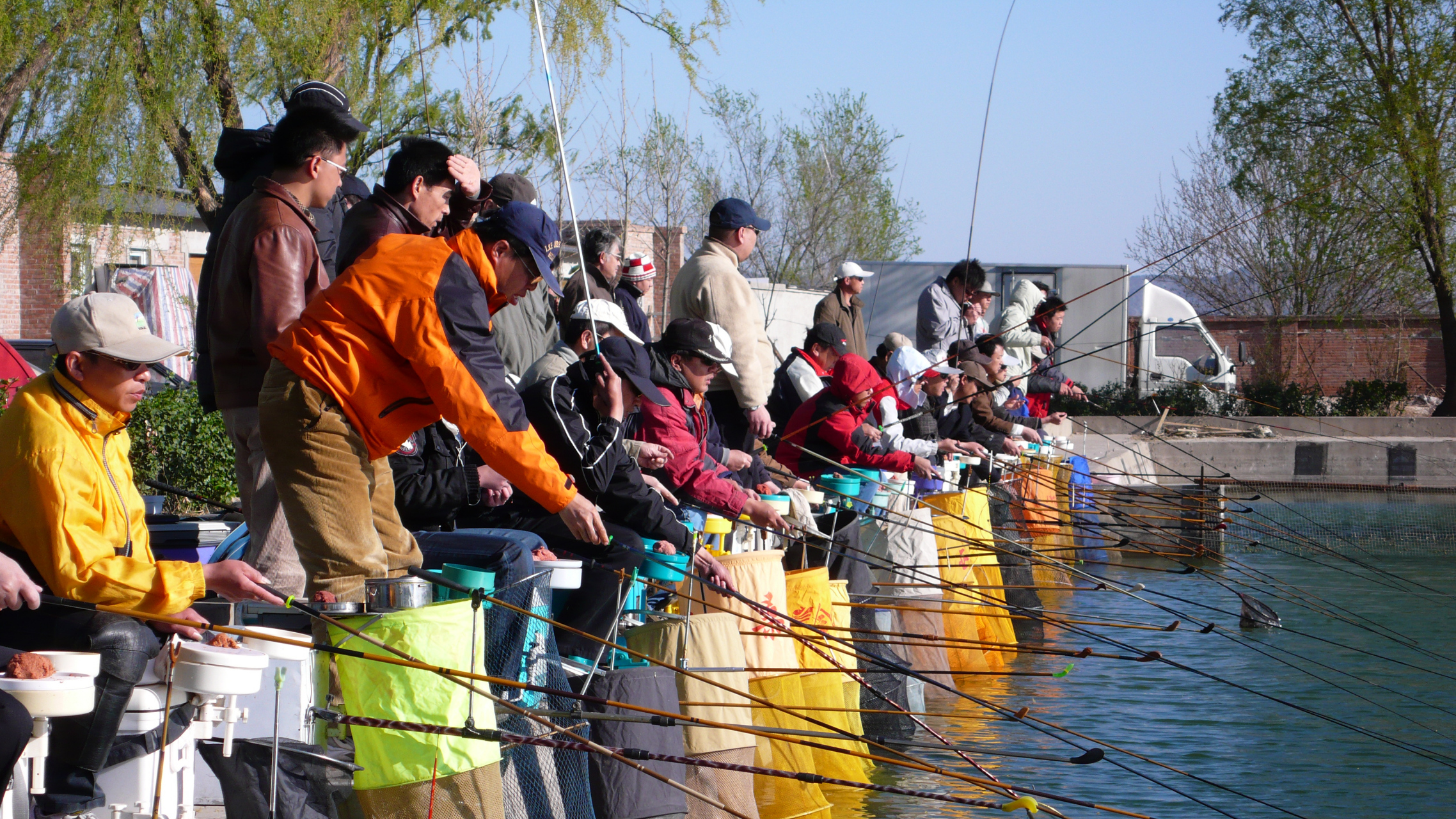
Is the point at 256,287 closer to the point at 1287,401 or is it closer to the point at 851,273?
the point at 851,273

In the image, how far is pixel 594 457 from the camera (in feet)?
16.0

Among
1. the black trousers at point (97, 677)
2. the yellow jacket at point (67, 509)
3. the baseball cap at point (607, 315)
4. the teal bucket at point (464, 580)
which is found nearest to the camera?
the black trousers at point (97, 677)

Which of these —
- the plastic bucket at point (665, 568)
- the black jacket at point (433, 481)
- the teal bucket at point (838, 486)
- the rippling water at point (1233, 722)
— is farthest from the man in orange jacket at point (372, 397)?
the teal bucket at point (838, 486)

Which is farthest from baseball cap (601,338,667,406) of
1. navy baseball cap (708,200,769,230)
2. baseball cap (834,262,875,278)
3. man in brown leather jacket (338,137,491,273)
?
baseball cap (834,262,875,278)

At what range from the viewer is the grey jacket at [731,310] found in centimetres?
737

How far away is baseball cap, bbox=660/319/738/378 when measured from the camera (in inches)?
237

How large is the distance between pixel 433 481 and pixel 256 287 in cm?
95

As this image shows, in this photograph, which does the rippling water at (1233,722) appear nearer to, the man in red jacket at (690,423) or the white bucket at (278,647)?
the man in red jacket at (690,423)

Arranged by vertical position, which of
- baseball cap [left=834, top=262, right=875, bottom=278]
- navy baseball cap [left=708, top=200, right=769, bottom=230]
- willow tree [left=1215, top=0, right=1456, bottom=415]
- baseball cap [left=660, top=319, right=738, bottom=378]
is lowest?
baseball cap [left=660, top=319, right=738, bottom=378]

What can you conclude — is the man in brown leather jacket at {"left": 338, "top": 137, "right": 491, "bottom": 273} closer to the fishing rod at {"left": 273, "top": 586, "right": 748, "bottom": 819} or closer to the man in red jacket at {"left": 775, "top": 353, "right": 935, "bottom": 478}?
the fishing rod at {"left": 273, "top": 586, "right": 748, "bottom": 819}

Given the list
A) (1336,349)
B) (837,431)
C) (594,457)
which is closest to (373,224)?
(594,457)

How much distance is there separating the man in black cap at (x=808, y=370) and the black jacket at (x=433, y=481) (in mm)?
3840

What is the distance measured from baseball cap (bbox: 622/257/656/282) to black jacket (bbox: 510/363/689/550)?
2702 mm

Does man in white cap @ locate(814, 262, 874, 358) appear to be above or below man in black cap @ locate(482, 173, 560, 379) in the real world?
above
